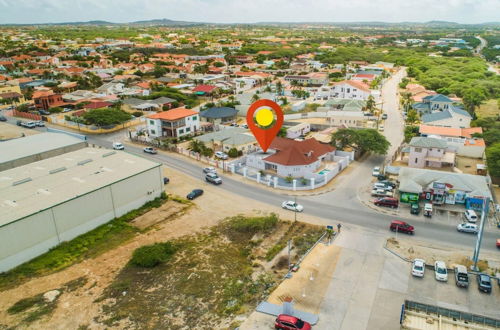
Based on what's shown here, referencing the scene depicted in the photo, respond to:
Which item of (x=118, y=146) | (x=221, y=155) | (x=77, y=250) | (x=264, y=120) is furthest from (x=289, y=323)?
(x=118, y=146)

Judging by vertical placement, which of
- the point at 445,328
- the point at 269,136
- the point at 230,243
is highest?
the point at 269,136

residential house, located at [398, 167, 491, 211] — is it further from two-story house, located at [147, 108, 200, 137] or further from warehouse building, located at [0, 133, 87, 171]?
warehouse building, located at [0, 133, 87, 171]

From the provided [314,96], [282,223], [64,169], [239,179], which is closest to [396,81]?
[314,96]

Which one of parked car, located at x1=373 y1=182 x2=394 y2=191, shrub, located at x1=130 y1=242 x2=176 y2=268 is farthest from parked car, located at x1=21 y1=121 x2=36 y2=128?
parked car, located at x1=373 y1=182 x2=394 y2=191

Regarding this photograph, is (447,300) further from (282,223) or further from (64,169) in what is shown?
(64,169)

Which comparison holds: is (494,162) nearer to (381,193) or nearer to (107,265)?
(381,193)

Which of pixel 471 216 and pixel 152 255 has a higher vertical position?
pixel 152 255

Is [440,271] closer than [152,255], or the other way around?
[440,271]
